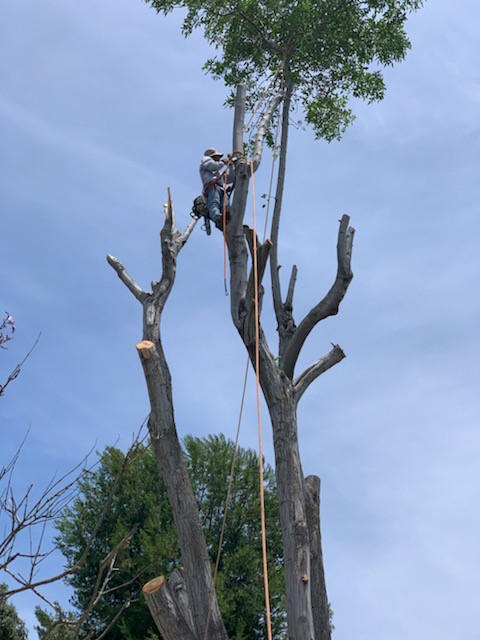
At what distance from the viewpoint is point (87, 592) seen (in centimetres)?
1714

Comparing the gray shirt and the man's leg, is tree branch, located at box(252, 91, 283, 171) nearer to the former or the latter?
the gray shirt

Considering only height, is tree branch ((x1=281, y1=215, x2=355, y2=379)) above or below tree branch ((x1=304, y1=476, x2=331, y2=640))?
above

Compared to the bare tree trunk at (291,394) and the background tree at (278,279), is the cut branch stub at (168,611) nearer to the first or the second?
the background tree at (278,279)

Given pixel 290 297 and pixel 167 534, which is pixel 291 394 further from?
pixel 167 534

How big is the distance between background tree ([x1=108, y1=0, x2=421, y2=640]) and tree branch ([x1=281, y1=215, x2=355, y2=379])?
0.01 metres

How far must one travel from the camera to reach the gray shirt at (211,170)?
9.25 meters

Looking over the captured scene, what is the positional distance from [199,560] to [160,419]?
1279 millimetres

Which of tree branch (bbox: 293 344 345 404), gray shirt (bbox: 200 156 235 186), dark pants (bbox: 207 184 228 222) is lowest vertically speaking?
tree branch (bbox: 293 344 345 404)

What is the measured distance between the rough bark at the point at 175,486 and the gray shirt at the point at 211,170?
1.85 metres

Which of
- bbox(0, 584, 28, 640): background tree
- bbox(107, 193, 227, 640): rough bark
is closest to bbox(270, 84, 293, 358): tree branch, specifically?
bbox(107, 193, 227, 640): rough bark

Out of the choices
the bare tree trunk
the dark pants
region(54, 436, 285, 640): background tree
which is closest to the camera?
the bare tree trunk

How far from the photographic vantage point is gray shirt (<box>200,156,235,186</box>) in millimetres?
9250

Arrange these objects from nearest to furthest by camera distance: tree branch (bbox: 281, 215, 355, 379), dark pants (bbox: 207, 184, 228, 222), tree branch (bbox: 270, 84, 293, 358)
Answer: tree branch (bbox: 281, 215, 355, 379)
dark pants (bbox: 207, 184, 228, 222)
tree branch (bbox: 270, 84, 293, 358)

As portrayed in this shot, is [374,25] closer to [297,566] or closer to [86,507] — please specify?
[297,566]
